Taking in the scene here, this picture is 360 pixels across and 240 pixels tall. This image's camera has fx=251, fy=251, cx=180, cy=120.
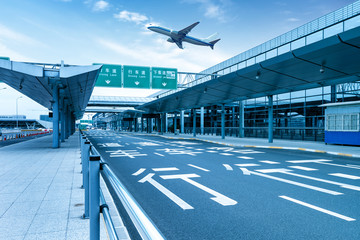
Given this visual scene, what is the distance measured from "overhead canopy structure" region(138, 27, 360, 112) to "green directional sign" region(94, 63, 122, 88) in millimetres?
8079

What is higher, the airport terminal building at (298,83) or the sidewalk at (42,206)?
the airport terminal building at (298,83)

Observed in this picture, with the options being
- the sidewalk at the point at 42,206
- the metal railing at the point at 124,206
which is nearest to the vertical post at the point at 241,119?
the sidewalk at the point at 42,206

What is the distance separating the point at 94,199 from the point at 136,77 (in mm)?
24955

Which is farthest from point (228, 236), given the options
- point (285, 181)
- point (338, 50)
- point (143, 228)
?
point (338, 50)

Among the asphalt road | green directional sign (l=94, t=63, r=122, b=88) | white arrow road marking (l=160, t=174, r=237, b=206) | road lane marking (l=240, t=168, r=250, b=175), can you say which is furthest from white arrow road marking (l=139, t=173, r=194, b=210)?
green directional sign (l=94, t=63, r=122, b=88)

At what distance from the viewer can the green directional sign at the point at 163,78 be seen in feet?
89.1

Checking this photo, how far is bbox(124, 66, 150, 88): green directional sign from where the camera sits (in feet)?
86.5

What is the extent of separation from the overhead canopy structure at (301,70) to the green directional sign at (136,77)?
566 centimetres

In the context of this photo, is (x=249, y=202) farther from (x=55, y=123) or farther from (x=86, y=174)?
(x=55, y=123)

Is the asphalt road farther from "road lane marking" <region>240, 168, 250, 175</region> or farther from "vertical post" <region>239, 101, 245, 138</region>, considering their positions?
"vertical post" <region>239, 101, 245, 138</region>

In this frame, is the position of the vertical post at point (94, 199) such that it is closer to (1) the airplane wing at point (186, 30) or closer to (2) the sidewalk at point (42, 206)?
(2) the sidewalk at point (42, 206)

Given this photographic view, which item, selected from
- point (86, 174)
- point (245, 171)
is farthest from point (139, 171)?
point (86, 174)

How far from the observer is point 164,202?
5496mm

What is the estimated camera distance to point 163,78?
2750 centimetres
